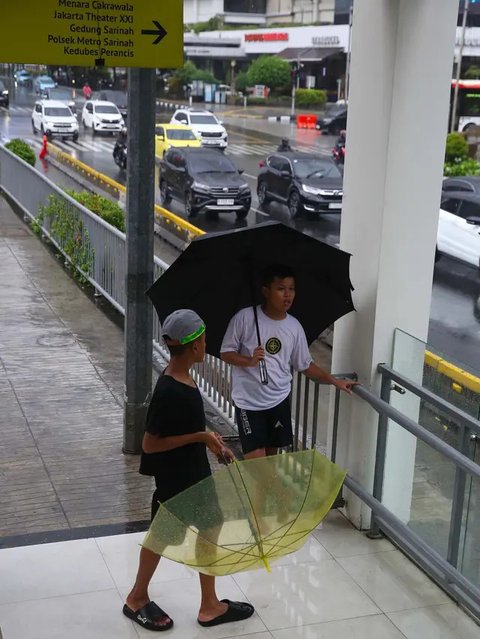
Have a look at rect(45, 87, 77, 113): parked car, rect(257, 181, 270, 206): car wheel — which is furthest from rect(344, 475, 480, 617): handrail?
rect(45, 87, 77, 113): parked car

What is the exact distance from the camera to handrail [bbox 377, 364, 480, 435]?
512cm

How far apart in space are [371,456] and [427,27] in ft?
9.00

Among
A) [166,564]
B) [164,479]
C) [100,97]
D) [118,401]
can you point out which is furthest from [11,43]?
[100,97]

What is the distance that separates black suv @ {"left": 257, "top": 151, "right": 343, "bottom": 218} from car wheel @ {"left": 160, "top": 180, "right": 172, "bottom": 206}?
2.76 metres


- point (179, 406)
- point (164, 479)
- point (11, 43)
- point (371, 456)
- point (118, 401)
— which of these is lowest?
point (118, 401)

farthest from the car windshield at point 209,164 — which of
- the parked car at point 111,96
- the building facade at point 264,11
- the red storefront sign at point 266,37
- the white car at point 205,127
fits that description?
the building facade at point 264,11

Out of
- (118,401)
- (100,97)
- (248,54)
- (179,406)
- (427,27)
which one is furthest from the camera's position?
(248,54)

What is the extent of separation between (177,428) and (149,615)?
1.14 meters

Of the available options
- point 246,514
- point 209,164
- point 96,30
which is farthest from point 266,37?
point 246,514

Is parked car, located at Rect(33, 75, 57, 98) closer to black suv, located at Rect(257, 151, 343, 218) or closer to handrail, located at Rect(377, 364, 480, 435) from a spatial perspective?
black suv, located at Rect(257, 151, 343, 218)

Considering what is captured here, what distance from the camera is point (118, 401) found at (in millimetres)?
8914

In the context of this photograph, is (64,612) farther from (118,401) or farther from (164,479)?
(118,401)

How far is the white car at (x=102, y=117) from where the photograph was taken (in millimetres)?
45312

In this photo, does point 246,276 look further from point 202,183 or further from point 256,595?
point 202,183
